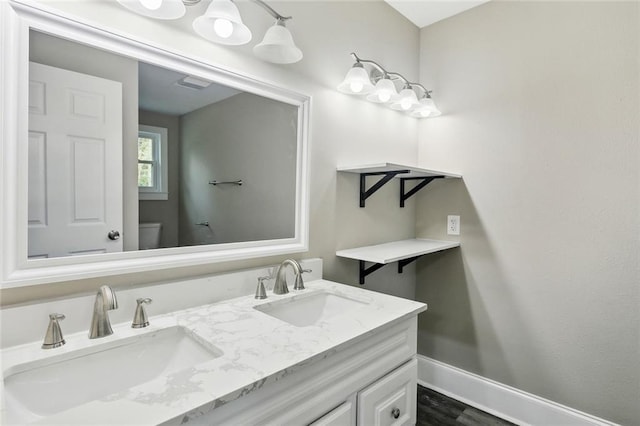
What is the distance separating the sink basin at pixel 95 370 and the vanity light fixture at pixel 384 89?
1.26 metres

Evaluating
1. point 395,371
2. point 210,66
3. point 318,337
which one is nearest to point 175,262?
point 318,337

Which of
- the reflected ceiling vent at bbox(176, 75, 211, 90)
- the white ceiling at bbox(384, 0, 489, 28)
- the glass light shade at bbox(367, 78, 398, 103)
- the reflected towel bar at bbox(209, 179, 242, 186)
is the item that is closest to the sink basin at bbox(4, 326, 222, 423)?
the reflected towel bar at bbox(209, 179, 242, 186)

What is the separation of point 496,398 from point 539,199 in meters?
1.11

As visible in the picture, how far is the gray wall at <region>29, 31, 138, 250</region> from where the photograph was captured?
0.91m

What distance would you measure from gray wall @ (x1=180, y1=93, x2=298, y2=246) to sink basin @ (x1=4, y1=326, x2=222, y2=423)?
355 millimetres

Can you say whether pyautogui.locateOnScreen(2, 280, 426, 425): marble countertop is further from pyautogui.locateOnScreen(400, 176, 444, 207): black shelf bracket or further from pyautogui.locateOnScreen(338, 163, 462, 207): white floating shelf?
pyautogui.locateOnScreen(400, 176, 444, 207): black shelf bracket

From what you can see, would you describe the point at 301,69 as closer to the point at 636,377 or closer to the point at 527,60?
the point at 527,60

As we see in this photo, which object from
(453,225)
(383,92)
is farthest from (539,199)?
(383,92)

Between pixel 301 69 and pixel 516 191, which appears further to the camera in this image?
pixel 516 191

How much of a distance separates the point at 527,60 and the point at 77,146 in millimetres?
2041

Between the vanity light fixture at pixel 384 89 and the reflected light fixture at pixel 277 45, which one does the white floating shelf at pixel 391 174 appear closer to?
the vanity light fixture at pixel 384 89

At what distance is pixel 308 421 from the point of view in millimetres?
845

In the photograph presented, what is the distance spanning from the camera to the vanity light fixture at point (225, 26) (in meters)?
1.00

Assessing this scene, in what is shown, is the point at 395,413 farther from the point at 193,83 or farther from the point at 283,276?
the point at 193,83
